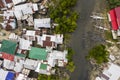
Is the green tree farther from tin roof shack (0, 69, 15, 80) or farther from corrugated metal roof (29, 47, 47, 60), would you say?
tin roof shack (0, 69, 15, 80)

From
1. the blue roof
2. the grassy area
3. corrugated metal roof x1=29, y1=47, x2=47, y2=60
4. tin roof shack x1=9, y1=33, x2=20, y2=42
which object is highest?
A: tin roof shack x1=9, y1=33, x2=20, y2=42

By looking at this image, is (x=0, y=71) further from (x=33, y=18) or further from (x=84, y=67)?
(x=84, y=67)

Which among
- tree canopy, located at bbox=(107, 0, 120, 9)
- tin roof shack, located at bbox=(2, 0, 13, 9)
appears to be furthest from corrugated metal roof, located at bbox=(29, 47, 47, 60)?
tree canopy, located at bbox=(107, 0, 120, 9)

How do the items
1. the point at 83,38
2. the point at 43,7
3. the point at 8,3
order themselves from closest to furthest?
the point at 83,38
the point at 43,7
the point at 8,3

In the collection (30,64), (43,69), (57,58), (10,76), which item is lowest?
(10,76)

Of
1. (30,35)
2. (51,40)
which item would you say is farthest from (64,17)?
(30,35)

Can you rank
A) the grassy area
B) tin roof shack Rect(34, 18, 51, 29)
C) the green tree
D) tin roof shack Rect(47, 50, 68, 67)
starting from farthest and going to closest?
tin roof shack Rect(34, 18, 51, 29) < the grassy area < tin roof shack Rect(47, 50, 68, 67) < the green tree

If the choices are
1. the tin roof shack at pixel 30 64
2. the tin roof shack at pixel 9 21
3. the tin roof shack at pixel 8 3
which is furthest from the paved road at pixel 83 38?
the tin roof shack at pixel 8 3

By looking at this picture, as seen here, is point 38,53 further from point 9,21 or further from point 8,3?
point 8,3
